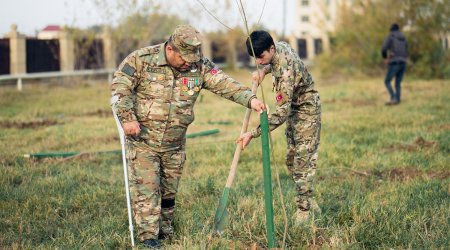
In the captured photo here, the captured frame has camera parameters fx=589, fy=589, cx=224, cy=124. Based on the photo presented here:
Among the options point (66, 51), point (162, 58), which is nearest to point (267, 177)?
point (162, 58)

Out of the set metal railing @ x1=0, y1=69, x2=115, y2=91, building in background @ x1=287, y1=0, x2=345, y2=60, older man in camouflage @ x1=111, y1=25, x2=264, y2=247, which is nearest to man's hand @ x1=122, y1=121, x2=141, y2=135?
older man in camouflage @ x1=111, y1=25, x2=264, y2=247

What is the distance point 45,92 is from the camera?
754 inches

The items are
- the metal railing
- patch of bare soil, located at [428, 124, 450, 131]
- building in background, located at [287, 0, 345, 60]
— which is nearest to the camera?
patch of bare soil, located at [428, 124, 450, 131]

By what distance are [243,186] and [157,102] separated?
7.09 ft

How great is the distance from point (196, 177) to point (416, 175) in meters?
2.49

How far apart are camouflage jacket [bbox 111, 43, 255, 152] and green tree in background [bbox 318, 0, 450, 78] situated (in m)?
18.4

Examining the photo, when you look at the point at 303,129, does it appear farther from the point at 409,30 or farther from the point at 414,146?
the point at 409,30

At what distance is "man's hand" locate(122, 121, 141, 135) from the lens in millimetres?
4072

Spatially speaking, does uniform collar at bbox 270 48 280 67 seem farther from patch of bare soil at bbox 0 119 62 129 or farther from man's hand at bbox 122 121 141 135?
patch of bare soil at bbox 0 119 62 129

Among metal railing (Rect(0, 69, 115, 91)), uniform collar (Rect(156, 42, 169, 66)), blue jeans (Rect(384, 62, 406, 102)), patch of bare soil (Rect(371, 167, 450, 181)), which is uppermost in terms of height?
metal railing (Rect(0, 69, 115, 91))

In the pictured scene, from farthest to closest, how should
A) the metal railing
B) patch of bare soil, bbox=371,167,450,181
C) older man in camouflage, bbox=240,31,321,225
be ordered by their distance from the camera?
the metal railing → patch of bare soil, bbox=371,167,450,181 → older man in camouflage, bbox=240,31,321,225

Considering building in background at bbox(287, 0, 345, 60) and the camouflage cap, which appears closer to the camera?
the camouflage cap

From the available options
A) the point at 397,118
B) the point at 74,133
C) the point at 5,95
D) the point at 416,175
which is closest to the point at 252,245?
the point at 416,175

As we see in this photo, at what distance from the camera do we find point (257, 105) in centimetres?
410
